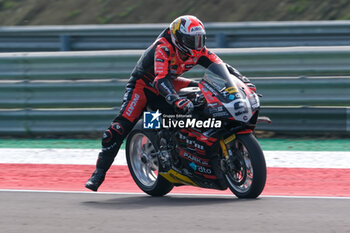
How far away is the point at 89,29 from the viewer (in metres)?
17.8

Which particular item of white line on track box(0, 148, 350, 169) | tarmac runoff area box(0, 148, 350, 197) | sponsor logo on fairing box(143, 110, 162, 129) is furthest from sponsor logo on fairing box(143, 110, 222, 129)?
white line on track box(0, 148, 350, 169)

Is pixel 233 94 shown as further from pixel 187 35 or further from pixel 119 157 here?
pixel 119 157

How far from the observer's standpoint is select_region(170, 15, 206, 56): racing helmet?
23.7 feet

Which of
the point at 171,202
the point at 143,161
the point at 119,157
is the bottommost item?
the point at 119,157

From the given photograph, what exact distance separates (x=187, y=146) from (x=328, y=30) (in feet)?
30.2

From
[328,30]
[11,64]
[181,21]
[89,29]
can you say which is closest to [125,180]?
[181,21]

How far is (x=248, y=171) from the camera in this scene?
6805 millimetres

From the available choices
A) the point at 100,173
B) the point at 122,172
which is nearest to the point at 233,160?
the point at 100,173

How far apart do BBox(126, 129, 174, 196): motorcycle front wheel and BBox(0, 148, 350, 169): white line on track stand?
1951mm

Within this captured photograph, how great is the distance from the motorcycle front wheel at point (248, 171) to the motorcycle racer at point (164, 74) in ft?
2.07

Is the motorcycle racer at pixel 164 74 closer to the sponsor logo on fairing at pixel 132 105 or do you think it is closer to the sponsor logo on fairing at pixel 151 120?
the sponsor logo on fairing at pixel 132 105

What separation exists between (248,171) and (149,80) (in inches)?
61.6

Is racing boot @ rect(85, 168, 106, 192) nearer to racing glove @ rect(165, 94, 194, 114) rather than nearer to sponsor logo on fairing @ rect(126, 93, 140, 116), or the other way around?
sponsor logo on fairing @ rect(126, 93, 140, 116)

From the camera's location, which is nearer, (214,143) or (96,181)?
(214,143)
